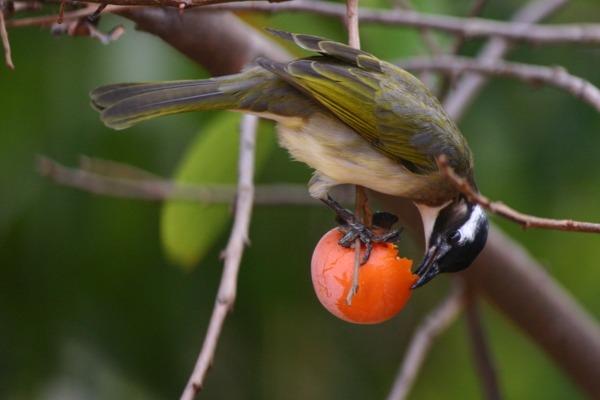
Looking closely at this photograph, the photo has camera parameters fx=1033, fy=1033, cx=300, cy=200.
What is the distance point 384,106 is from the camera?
275 cm

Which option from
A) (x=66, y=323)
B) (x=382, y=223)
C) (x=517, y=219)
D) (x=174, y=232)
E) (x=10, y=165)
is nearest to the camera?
(x=517, y=219)

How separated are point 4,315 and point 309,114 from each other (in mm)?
1584

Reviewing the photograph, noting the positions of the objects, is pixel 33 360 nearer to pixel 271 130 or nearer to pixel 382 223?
pixel 271 130

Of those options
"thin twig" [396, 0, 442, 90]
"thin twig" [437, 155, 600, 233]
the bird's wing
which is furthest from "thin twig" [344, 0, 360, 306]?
"thin twig" [396, 0, 442, 90]

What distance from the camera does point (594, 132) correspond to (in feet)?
13.9

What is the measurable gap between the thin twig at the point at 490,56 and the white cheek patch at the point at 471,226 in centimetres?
97

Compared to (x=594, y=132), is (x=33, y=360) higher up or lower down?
lower down

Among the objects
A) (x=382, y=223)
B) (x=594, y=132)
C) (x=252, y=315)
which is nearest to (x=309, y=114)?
(x=382, y=223)

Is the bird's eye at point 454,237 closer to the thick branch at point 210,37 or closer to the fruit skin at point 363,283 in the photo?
the fruit skin at point 363,283

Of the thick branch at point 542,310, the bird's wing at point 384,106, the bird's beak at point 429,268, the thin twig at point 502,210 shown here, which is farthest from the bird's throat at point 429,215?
the thin twig at point 502,210

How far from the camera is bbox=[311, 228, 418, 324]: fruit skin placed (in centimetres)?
212

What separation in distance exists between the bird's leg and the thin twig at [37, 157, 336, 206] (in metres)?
0.89

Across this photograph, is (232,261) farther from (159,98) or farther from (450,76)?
(450,76)

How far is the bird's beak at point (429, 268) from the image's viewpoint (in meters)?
2.30
